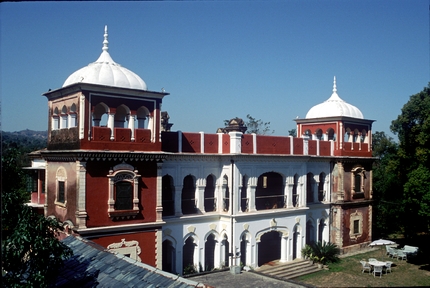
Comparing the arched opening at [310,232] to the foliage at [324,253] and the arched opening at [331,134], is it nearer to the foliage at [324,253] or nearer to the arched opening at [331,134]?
the foliage at [324,253]

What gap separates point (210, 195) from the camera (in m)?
20.1

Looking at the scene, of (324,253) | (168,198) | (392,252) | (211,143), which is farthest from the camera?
(392,252)

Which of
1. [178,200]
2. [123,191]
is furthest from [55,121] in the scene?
[178,200]

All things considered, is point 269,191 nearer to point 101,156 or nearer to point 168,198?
point 168,198

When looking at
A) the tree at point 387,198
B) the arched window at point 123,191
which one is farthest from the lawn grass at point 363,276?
the arched window at point 123,191

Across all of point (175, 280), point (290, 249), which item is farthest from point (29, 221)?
point (290, 249)

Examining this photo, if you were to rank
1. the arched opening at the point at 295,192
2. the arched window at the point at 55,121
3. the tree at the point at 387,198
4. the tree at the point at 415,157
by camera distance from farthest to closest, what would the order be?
the tree at the point at 387,198 < the arched opening at the point at 295,192 < the tree at the point at 415,157 < the arched window at the point at 55,121

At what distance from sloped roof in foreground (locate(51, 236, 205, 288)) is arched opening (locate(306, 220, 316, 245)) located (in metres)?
14.1

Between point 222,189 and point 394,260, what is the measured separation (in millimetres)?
10474

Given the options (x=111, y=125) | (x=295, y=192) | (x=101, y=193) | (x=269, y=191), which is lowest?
(x=269, y=191)

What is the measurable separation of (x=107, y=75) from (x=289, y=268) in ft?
38.7

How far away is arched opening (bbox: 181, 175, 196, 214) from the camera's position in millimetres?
18578

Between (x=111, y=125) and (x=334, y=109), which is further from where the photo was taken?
(x=334, y=109)

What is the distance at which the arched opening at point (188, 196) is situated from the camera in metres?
A: 18.6
